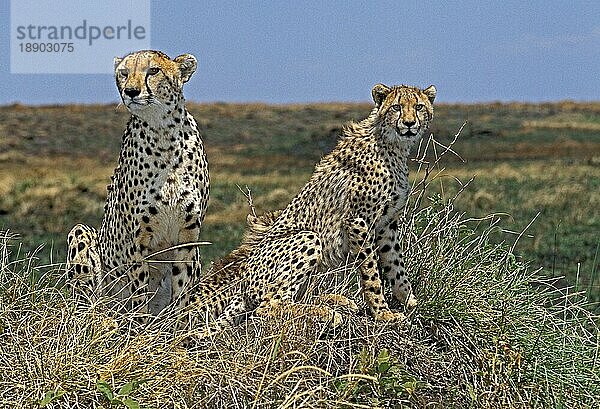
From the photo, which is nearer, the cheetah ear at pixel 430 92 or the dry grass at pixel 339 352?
the dry grass at pixel 339 352

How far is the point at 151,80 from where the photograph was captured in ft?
14.3

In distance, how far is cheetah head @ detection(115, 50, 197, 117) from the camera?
430 cm

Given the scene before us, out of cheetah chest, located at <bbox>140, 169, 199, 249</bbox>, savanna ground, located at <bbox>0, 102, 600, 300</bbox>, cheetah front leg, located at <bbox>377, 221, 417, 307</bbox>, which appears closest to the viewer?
cheetah chest, located at <bbox>140, 169, 199, 249</bbox>

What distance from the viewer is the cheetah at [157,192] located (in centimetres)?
444

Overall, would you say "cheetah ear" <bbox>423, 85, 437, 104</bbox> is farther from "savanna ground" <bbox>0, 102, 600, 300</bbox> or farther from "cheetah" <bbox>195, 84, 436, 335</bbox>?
"savanna ground" <bbox>0, 102, 600, 300</bbox>

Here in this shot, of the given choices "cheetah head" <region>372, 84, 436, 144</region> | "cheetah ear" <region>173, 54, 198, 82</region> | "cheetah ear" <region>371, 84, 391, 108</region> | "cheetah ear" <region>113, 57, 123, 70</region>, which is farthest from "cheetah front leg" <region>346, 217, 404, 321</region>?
"cheetah ear" <region>113, 57, 123, 70</region>

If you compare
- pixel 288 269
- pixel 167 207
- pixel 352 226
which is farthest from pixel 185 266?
pixel 352 226

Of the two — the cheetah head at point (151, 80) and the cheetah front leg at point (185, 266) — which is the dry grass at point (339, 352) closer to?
the cheetah front leg at point (185, 266)

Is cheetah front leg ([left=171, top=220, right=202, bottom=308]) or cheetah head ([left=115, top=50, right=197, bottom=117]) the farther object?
cheetah front leg ([left=171, top=220, right=202, bottom=308])

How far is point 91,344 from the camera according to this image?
4.34m

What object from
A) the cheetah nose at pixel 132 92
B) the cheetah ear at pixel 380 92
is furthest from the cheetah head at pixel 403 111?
the cheetah nose at pixel 132 92

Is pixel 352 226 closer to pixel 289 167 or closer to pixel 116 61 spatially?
pixel 116 61

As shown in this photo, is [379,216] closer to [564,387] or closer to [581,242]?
[564,387]

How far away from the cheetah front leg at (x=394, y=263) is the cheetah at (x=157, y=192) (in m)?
0.89
